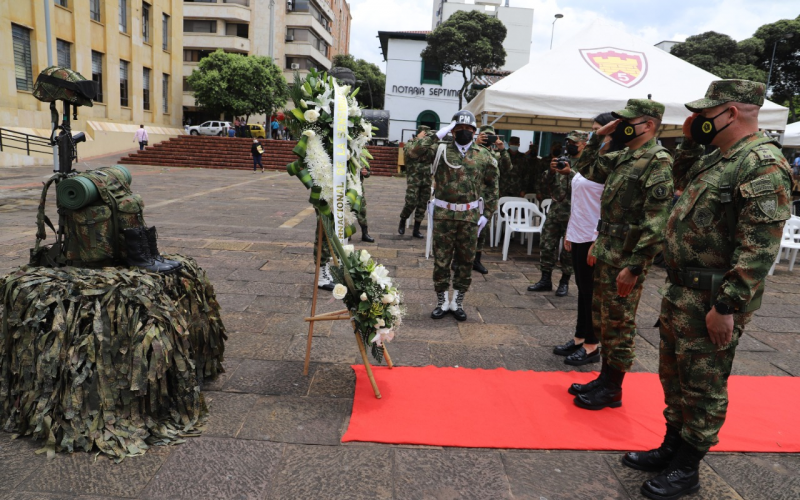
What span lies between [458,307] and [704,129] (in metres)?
2.83

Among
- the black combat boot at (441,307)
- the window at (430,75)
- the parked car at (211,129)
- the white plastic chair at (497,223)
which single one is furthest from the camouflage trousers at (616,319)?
the window at (430,75)

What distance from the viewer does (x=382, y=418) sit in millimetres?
2963

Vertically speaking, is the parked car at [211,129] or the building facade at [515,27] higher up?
the building facade at [515,27]

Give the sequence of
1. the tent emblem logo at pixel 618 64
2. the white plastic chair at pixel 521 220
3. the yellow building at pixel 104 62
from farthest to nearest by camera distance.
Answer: the yellow building at pixel 104 62, the white plastic chair at pixel 521 220, the tent emblem logo at pixel 618 64

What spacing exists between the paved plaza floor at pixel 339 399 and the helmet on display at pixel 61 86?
1.94 m

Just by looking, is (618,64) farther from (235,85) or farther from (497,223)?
(235,85)

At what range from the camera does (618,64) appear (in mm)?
6930

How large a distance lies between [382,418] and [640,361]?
2222 mm

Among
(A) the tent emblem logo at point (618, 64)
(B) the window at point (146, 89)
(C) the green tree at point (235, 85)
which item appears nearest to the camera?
(A) the tent emblem logo at point (618, 64)

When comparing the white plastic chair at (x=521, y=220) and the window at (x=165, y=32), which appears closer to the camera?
the white plastic chair at (x=521, y=220)

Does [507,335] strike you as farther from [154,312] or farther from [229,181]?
[229,181]

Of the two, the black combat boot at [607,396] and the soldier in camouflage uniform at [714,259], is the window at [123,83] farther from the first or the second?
the soldier in camouflage uniform at [714,259]

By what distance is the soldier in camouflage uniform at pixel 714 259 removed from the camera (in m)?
2.04

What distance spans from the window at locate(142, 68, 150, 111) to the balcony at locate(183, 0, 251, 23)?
15770 millimetres
